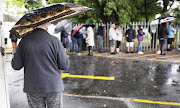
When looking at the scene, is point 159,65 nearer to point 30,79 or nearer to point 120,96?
point 120,96

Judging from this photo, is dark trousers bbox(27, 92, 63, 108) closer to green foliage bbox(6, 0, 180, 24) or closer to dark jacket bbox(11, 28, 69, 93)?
dark jacket bbox(11, 28, 69, 93)

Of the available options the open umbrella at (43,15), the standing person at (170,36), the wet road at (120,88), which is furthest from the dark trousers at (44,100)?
the standing person at (170,36)

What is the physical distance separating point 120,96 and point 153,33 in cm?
809

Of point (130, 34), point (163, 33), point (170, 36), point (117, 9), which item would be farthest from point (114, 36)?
point (170, 36)

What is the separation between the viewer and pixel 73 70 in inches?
260

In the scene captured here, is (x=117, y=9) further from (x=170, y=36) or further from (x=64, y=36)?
(x=64, y=36)

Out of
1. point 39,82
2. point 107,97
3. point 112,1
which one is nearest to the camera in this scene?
point 39,82

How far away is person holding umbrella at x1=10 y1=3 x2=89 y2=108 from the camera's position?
2029mm

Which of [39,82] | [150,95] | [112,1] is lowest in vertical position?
[150,95]

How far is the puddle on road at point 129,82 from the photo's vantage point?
431cm

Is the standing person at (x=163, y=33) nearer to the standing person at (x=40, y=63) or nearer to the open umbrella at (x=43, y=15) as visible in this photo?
the open umbrella at (x=43, y=15)

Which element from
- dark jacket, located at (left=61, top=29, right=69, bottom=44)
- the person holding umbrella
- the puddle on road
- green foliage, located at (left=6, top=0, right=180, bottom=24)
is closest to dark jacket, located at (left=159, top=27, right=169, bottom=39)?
the puddle on road

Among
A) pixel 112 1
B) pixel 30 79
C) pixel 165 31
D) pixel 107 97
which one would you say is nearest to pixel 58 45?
pixel 30 79

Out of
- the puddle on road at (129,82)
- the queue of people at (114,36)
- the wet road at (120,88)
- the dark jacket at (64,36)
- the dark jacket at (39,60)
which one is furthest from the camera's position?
the queue of people at (114,36)
